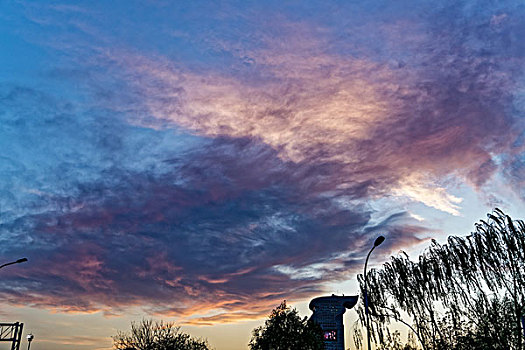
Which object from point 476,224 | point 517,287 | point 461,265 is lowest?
point 517,287

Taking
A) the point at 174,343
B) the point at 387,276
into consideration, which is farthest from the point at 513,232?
the point at 174,343

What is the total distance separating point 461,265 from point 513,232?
5.16 metres

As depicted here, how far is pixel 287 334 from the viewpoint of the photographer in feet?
192

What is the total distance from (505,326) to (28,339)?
4509 cm

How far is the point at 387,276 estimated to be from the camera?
3997 cm

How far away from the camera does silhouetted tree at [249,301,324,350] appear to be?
57.8 metres

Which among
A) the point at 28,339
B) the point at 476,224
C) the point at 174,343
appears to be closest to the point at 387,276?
the point at 476,224

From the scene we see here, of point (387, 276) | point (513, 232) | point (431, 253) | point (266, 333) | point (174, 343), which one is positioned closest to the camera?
point (513, 232)

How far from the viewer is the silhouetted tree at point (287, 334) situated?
57.8 meters

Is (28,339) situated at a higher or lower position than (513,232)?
lower

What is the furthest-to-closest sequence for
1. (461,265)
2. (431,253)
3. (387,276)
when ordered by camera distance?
(387,276), (431,253), (461,265)

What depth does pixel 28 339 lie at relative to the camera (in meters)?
40.3

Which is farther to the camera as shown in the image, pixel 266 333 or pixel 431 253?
pixel 266 333

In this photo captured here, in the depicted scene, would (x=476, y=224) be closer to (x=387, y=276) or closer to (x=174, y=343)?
(x=387, y=276)
